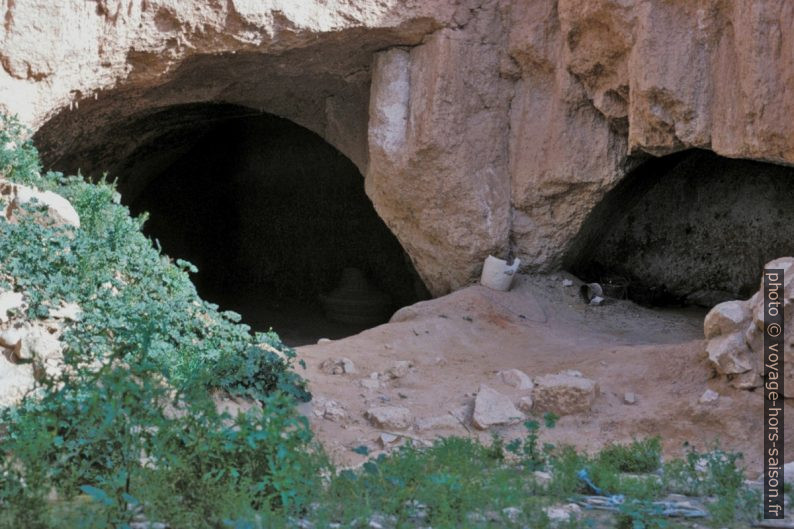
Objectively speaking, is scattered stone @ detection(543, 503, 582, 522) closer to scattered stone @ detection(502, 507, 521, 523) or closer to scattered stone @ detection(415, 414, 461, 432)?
scattered stone @ detection(502, 507, 521, 523)

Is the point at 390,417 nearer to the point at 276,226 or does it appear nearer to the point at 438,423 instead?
the point at 438,423

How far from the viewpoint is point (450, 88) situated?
8.50m

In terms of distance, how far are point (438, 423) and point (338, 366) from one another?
3.73ft

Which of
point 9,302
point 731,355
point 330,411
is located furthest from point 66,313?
point 731,355

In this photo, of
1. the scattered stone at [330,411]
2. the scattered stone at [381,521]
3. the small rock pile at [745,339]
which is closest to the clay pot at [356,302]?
the scattered stone at [330,411]

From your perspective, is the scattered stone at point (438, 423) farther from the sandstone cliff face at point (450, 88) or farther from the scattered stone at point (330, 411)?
the sandstone cliff face at point (450, 88)

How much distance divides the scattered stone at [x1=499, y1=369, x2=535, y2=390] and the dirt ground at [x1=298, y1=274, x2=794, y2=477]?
0.18 feet

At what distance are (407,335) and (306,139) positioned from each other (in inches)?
224

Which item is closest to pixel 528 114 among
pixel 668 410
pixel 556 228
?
pixel 556 228

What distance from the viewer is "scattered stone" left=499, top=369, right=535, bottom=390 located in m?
6.32

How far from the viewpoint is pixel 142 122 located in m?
9.45

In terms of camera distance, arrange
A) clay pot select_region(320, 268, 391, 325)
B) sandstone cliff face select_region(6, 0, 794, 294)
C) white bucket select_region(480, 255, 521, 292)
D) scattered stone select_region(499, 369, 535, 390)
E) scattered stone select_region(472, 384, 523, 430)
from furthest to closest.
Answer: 1. clay pot select_region(320, 268, 391, 325)
2. white bucket select_region(480, 255, 521, 292)
3. sandstone cliff face select_region(6, 0, 794, 294)
4. scattered stone select_region(499, 369, 535, 390)
5. scattered stone select_region(472, 384, 523, 430)

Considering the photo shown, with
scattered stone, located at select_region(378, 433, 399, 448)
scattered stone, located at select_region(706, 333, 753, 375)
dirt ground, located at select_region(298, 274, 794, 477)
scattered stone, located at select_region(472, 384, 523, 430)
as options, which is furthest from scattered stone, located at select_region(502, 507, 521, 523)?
scattered stone, located at select_region(706, 333, 753, 375)

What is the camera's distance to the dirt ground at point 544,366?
18.5 feet
